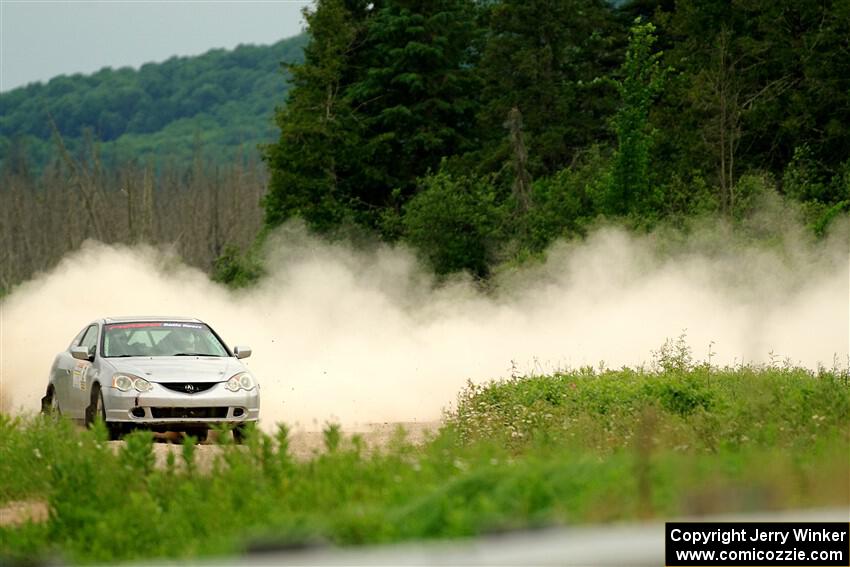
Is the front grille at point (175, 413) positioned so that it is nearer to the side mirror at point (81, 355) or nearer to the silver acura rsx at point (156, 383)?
the silver acura rsx at point (156, 383)

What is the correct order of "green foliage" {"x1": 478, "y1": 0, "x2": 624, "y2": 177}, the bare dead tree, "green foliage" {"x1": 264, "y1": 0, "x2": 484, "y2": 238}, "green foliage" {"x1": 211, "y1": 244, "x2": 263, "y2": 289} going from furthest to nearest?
"green foliage" {"x1": 478, "y1": 0, "x2": 624, "y2": 177}
"green foliage" {"x1": 264, "y1": 0, "x2": 484, "y2": 238}
"green foliage" {"x1": 211, "y1": 244, "x2": 263, "y2": 289}
the bare dead tree

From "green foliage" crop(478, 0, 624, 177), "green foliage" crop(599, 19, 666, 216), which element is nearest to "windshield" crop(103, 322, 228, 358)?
"green foliage" crop(599, 19, 666, 216)

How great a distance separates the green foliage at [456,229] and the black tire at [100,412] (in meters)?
28.0

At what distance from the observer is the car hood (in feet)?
57.2

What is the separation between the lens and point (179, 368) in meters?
17.7

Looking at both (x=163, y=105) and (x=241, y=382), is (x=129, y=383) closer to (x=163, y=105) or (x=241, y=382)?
(x=241, y=382)

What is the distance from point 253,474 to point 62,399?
9.13 metres

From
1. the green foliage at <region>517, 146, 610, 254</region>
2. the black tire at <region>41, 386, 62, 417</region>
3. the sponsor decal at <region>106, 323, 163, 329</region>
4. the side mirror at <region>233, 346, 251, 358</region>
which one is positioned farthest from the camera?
the green foliage at <region>517, 146, 610, 254</region>

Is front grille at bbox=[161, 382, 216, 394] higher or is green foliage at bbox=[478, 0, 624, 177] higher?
green foliage at bbox=[478, 0, 624, 177]

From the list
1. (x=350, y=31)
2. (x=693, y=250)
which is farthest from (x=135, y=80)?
(x=693, y=250)

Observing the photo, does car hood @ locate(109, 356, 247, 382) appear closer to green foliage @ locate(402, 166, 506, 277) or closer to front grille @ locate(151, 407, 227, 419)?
front grille @ locate(151, 407, 227, 419)

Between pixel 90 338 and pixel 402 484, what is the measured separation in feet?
34.1

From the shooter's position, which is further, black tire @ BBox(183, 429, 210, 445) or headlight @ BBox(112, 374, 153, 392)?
black tire @ BBox(183, 429, 210, 445)

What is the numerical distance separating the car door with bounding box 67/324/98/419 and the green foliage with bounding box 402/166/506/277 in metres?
27.0
